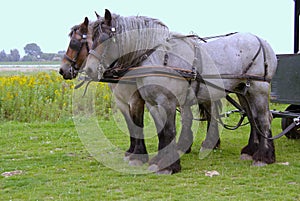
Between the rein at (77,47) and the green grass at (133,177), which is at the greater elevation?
the rein at (77,47)

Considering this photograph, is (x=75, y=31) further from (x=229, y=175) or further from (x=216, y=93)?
(x=229, y=175)

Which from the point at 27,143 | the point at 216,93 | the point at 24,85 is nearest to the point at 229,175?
the point at 216,93

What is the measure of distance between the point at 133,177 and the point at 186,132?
1.62 metres

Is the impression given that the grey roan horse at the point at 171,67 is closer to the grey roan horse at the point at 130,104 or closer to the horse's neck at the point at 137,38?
the horse's neck at the point at 137,38

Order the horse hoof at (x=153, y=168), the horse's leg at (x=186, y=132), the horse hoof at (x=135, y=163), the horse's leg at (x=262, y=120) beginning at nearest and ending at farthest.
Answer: the horse hoof at (x=153, y=168) → the horse's leg at (x=262, y=120) → the horse hoof at (x=135, y=163) → the horse's leg at (x=186, y=132)

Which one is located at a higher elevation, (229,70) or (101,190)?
(229,70)

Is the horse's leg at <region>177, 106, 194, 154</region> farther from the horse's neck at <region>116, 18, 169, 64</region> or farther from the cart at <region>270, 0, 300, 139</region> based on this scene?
the horse's neck at <region>116, 18, 169, 64</region>

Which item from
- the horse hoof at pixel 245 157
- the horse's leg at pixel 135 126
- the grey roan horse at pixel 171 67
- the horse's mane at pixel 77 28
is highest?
the horse's mane at pixel 77 28

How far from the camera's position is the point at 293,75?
6.72 meters

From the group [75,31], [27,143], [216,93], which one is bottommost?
[27,143]

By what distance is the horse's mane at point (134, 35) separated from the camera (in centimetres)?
522

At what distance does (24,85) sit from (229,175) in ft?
22.6

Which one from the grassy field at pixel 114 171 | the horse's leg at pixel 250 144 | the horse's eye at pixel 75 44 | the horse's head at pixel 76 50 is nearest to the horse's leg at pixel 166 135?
the grassy field at pixel 114 171

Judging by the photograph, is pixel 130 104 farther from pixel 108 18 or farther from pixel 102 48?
pixel 108 18
